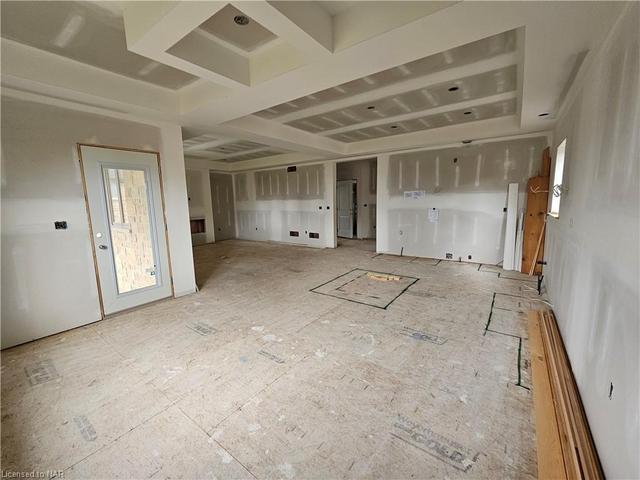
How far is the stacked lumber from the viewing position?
1384 millimetres

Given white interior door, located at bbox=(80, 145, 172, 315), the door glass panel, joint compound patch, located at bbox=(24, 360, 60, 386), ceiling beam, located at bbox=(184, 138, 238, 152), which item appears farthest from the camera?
ceiling beam, located at bbox=(184, 138, 238, 152)

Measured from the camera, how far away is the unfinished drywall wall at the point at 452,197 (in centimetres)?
509

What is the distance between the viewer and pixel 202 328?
3041mm

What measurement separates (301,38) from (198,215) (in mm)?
7623

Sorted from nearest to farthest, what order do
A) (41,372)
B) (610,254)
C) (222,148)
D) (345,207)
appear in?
(610,254)
(41,372)
(222,148)
(345,207)

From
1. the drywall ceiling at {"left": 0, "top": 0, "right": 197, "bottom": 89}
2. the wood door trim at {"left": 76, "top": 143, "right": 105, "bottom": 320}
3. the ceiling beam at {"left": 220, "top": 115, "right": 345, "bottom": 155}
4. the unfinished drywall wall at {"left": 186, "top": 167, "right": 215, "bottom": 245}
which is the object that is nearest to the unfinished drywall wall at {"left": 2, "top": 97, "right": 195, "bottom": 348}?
the wood door trim at {"left": 76, "top": 143, "right": 105, "bottom": 320}

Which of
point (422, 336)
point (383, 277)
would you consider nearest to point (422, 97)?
point (383, 277)

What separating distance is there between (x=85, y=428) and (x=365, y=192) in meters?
8.54

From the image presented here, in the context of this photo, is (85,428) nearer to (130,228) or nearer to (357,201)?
(130,228)

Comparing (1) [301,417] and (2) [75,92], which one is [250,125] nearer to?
(2) [75,92]

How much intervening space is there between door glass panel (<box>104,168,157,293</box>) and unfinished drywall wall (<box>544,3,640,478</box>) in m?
4.53

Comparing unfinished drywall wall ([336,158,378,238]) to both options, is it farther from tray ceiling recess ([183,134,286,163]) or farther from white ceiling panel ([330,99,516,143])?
white ceiling panel ([330,99,516,143])

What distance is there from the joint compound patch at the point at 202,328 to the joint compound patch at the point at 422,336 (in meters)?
2.08

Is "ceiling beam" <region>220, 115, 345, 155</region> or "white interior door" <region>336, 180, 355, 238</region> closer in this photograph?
"ceiling beam" <region>220, 115, 345, 155</region>
